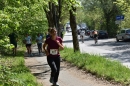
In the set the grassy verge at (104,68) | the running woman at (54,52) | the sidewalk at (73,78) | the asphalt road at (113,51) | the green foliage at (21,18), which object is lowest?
the asphalt road at (113,51)

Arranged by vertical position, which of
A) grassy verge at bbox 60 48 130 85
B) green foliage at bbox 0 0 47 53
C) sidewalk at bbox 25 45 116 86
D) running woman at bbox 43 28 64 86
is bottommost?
sidewalk at bbox 25 45 116 86

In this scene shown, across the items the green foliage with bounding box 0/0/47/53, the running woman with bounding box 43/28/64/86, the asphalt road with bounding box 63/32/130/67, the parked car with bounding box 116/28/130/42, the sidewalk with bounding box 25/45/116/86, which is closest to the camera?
the running woman with bounding box 43/28/64/86

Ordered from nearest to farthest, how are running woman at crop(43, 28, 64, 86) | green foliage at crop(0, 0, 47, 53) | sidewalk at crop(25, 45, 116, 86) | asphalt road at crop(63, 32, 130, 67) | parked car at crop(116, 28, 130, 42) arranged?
1. running woman at crop(43, 28, 64, 86)
2. green foliage at crop(0, 0, 47, 53)
3. sidewalk at crop(25, 45, 116, 86)
4. asphalt road at crop(63, 32, 130, 67)
5. parked car at crop(116, 28, 130, 42)

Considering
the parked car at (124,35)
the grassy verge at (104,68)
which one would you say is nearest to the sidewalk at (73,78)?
the grassy verge at (104,68)

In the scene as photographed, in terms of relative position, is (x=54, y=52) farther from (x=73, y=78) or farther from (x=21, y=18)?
(x=21, y=18)

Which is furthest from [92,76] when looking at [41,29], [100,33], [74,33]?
[100,33]

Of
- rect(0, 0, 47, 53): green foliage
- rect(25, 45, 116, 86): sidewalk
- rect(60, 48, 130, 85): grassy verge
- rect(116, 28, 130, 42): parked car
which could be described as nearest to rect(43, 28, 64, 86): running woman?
rect(25, 45, 116, 86): sidewalk

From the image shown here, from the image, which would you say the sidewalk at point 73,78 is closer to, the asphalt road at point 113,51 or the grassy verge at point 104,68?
the grassy verge at point 104,68

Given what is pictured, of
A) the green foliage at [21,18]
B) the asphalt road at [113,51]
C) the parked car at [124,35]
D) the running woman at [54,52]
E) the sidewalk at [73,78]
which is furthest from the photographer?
the parked car at [124,35]

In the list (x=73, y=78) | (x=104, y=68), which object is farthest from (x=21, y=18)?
(x=104, y=68)

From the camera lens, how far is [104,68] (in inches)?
458

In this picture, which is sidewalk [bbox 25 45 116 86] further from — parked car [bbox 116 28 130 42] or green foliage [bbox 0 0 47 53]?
parked car [bbox 116 28 130 42]

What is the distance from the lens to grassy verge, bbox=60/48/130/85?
9.90 metres

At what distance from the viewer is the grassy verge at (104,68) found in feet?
32.5
